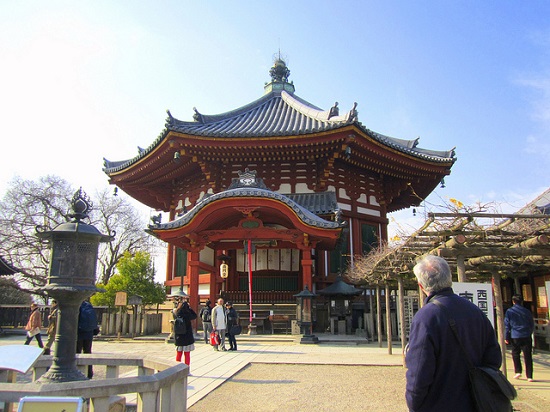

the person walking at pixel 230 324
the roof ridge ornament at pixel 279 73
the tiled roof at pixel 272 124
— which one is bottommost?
the person walking at pixel 230 324

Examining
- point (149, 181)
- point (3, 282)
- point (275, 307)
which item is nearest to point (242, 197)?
point (275, 307)

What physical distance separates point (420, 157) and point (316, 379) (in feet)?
41.0

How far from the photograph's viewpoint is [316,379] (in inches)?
318

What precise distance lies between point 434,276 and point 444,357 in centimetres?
54

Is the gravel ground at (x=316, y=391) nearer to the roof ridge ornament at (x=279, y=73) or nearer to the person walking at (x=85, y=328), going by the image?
the person walking at (x=85, y=328)

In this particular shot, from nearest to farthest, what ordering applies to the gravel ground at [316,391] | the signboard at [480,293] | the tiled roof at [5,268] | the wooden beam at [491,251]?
the gravel ground at [316,391], the signboard at [480,293], the wooden beam at [491,251], the tiled roof at [5,268]

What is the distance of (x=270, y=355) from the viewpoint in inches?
434

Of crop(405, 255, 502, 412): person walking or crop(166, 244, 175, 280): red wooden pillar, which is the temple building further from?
crop(405, 255, 502, 412): person walking

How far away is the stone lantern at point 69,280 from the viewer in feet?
17.3

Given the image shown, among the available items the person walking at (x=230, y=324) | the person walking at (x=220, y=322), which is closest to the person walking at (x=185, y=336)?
the person walking at (x=220, y=322)

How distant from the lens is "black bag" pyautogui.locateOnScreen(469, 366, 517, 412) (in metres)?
2.67

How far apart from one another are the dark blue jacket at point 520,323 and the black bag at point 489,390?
19.4 feet

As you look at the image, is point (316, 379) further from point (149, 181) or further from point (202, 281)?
point (149, 181)

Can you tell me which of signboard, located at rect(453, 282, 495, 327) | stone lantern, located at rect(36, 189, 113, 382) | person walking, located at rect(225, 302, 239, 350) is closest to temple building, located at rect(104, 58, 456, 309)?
person walking, located at rect(225, 302, 239, 350)
